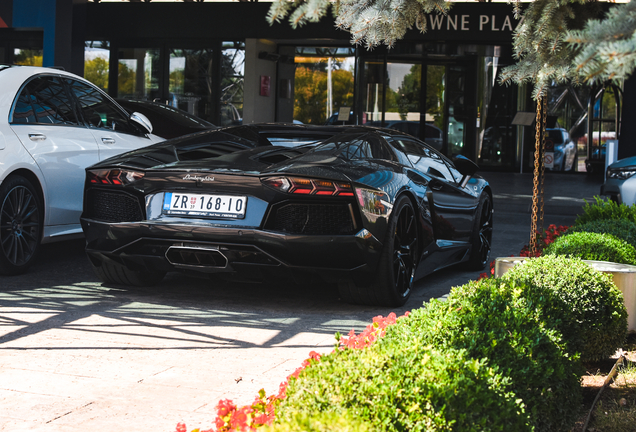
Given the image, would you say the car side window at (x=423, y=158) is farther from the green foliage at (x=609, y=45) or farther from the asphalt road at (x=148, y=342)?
the green foliage at (x=609, y=45)

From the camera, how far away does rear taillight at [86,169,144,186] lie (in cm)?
512

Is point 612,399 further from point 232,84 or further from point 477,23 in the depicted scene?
point 232,84

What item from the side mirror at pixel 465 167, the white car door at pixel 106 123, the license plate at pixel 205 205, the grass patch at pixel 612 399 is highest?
the white car door at pixel 106 123

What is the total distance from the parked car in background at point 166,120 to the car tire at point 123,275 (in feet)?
12.5

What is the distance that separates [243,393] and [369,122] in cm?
1756

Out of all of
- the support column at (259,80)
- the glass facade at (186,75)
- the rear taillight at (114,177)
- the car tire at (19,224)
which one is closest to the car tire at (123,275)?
the rear taillight at (114,177)

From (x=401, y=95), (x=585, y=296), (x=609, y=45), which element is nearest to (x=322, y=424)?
(x=609, y=45)

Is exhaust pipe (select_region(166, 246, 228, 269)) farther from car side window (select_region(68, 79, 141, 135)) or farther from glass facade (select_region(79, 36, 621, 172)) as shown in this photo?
glass facade (select_region(79, 36, 621, 172))

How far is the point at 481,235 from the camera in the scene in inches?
283

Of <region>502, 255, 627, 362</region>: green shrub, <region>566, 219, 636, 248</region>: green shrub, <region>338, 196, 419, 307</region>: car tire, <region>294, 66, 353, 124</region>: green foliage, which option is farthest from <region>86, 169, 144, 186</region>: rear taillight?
<region>294, 66, 353, 124</region>: green foliage

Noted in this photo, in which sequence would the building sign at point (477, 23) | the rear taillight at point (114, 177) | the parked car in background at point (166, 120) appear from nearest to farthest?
the rear taillight at point (114, 177) < the parked car in background at point (166, 120) < the building sign at point (477, 23)

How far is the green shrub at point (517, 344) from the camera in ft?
8.50

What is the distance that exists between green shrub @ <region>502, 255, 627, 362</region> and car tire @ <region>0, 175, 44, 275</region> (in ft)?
12.7

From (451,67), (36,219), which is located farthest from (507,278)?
(451,67)
